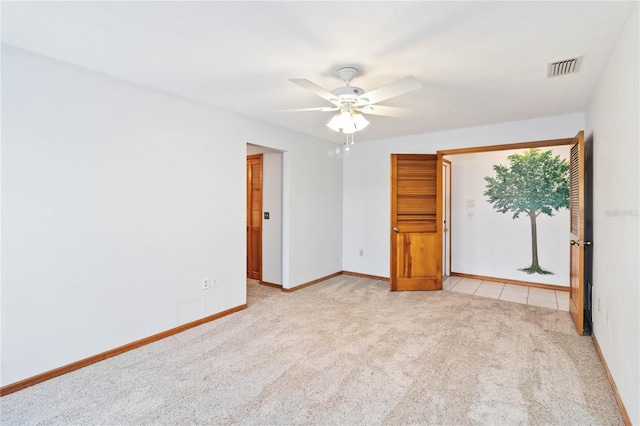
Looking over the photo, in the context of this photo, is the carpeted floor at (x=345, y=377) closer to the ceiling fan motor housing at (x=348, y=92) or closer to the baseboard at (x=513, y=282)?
the baseboard at (x=513, y=282)

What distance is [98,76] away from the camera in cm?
260

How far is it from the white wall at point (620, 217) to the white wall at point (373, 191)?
2001 mm

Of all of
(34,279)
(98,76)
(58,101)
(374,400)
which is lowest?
(374,400)

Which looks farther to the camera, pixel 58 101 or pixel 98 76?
pixel 98 76

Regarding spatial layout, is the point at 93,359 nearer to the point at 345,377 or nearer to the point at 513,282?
the point at 345,377

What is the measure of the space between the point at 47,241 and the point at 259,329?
1875 mm

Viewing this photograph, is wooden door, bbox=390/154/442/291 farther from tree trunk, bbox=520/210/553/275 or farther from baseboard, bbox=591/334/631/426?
baseboard, bbox=591/334/631/426

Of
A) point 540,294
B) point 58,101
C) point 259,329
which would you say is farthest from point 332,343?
point 540,294

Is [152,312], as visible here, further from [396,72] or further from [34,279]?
[396,72]

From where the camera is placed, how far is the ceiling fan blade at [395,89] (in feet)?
7.04

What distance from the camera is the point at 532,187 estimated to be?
493 centimetres

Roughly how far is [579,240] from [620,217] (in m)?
1.17

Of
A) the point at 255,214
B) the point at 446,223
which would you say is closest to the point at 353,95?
the point at 255,214

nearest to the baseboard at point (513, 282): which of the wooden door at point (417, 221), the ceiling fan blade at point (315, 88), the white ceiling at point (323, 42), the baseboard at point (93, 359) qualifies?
the wooden door at point (417, 221)
